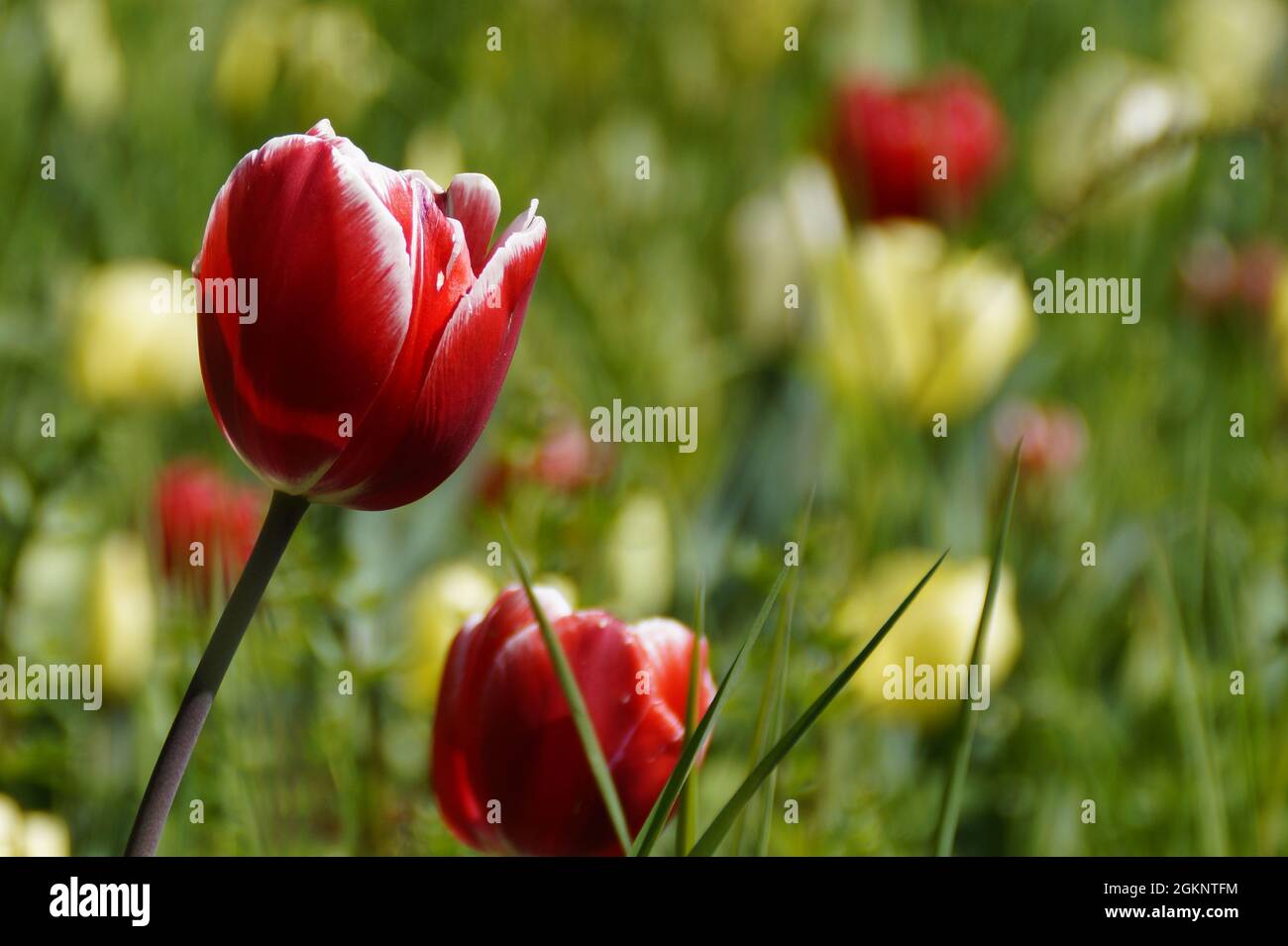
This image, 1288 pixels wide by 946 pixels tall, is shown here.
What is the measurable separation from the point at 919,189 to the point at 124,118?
25.0 inches

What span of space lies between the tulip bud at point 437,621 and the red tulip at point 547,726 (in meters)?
0.14

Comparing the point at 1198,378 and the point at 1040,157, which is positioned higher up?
the point at 1040,157

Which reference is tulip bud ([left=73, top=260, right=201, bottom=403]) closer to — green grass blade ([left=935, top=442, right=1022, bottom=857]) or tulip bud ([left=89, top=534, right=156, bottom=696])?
tulip bud ([left=89, top=534, right=156, bottom=696])

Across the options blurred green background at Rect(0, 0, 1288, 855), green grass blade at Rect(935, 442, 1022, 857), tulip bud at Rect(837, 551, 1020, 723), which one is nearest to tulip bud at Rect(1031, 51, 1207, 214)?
blurred green background at Rect(0, 0, 1288, 855)

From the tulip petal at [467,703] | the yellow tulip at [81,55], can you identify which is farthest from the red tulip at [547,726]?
the yellow tulip at [81,55]

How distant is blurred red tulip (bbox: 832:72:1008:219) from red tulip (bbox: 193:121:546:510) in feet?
2.60

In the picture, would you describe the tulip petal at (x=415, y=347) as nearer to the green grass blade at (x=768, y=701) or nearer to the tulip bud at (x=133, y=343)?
the green grass blade at (x=768, y=701)

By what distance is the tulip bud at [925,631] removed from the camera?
627mm

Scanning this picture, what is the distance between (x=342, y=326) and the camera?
0.28m

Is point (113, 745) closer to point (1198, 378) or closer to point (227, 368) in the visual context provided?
point (227, 368)

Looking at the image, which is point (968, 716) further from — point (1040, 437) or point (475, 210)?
Result: point (1040, 437)

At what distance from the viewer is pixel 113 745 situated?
0.60 metres

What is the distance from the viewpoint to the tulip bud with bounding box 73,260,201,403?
30.2 inches
